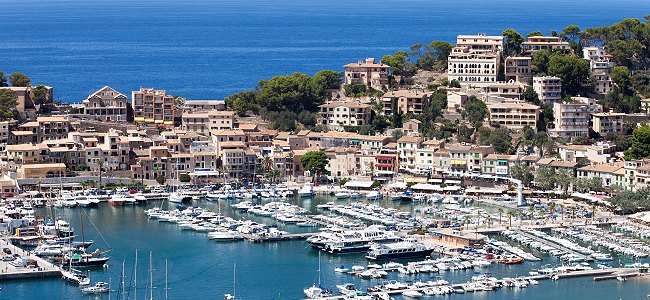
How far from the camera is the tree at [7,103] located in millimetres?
55406

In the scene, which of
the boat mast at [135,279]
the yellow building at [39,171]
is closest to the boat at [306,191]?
the yellow building at [39,171]

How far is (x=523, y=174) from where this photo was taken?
5072 cm

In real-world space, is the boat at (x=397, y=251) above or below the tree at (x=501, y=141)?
below

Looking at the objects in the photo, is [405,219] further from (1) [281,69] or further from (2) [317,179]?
(1) [281,69]

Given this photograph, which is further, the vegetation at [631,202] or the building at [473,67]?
the building at [473,67]

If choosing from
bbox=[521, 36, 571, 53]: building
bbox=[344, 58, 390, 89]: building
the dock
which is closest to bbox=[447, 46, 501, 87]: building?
bbox=[521, 36, 571, 53]: building

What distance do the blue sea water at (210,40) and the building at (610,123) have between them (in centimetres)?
2698

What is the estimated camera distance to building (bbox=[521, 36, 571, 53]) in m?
61.8

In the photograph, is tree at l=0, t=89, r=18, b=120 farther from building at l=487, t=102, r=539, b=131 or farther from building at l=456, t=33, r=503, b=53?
building at l=456, t=33, r=503, b=53

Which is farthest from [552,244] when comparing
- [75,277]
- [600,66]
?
[600,66]

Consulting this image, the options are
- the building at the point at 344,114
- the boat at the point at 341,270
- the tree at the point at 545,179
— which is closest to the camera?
the boat at the point at 341,270

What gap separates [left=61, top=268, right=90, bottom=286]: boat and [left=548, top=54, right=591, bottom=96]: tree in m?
26.2

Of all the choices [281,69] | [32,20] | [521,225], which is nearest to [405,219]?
[521,225]

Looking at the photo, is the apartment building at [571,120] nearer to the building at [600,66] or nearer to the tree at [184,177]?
the building at [600,66]
